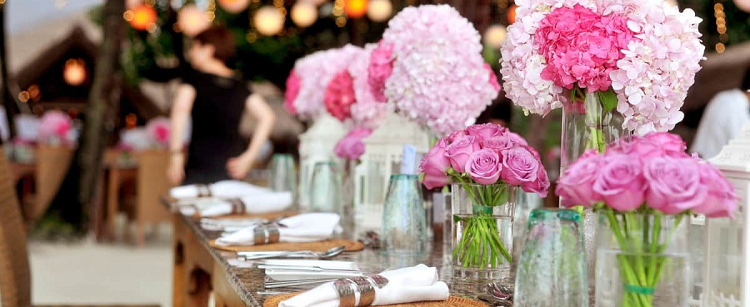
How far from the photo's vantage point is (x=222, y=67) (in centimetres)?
472

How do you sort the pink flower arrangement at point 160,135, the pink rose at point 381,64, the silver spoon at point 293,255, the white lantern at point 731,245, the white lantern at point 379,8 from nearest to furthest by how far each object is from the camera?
the white lantern at point 731,245 → the silver spoon at point 293,255 → the pink rose at point 381,64 → the white lantern at point 379,8 → the pink flower arrangement at point 160,135

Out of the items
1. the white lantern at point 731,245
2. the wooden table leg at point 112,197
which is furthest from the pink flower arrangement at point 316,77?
the wooden table leg at point 112,197

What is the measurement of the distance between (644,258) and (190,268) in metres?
1.87

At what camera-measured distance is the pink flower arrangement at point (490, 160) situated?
146 cm

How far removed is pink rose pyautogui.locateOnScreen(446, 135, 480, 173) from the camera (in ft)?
4.88

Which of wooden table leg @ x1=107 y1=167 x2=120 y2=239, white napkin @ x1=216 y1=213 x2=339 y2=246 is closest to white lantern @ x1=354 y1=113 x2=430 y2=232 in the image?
white napkin @ x1=216 y1=213 x2=339 y2=246

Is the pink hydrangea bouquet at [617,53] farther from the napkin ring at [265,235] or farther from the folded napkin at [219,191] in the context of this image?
the folded napkin at [219,191]

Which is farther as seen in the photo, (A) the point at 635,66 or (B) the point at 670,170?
(A) the point at 635,66

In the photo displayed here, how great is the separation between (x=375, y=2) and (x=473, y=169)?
262 inches

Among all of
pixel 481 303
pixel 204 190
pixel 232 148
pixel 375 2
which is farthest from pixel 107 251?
pixel 481 303

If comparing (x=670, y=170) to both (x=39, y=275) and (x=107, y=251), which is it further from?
(x=107, y=251)

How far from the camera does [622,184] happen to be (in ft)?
3.28

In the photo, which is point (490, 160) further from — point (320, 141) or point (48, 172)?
point (48, 172)

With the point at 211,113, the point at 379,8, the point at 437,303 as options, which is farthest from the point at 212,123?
the point at 379,8
